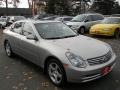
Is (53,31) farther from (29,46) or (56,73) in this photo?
(56,73)

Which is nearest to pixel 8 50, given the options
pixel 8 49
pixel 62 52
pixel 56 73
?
pixel 8 49

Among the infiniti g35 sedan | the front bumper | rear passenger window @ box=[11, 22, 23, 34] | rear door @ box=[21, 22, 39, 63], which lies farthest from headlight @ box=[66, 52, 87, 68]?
rear passenger window @ box=[11, 22, 23, 34]

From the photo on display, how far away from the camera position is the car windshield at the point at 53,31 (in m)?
5.93

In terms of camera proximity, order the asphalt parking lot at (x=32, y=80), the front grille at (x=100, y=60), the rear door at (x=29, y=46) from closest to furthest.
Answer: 1. the front grille at (x=100, y=60)
2. the asphalt parking lot at (x=32, y=80)
3. the rear door at (x=29, y=46)

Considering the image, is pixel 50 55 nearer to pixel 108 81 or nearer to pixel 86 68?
pixel 86 68

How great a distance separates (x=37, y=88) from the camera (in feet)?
16.5

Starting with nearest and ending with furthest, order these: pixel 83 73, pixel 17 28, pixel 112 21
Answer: pixel 83 73
pixel 17 28
pixel 112 21

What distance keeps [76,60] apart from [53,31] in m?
1.78

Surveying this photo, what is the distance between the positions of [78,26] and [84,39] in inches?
386

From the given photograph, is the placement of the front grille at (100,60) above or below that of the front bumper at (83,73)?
above

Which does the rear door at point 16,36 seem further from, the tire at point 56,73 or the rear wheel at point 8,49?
the tire at point 56,73

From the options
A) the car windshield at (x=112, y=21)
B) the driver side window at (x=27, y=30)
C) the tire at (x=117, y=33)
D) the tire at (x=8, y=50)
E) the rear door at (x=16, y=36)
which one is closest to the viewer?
the driver side window at (x=27, y=30)

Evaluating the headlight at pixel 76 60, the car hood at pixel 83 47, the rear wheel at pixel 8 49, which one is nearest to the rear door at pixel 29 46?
the car hood at pixel 83 47

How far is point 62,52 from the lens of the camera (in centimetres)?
485
